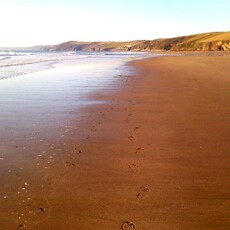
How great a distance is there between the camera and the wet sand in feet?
11.8

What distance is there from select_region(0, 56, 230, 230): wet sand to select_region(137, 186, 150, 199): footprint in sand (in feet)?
0.09

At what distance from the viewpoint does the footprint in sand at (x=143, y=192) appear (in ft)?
13.4

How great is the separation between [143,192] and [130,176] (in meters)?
0.57

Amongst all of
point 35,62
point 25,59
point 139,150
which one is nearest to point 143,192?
point 139,150

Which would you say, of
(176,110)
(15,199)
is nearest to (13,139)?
(15,199)

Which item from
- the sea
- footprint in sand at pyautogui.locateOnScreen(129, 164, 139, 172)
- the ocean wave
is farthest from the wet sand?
the ocean wave

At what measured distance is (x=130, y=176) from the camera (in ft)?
15.6

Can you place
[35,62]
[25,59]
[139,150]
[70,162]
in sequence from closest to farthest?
[70,162] → [139,150] → [35,62] → [25,59]

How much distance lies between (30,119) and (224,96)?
7.25 metres

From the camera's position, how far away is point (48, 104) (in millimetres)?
10602

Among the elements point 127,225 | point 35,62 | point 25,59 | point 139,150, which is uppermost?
point 127,225

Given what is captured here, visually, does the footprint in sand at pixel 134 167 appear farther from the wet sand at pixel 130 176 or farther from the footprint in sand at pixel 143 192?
the footprint in sand at pixel 143 192

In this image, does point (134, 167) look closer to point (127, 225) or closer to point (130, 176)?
point (130, 176)

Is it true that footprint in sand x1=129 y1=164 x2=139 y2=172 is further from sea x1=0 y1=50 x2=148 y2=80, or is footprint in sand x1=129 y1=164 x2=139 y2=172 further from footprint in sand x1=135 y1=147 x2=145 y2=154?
sea x1=0 y1=50 x2=148 y2=80
